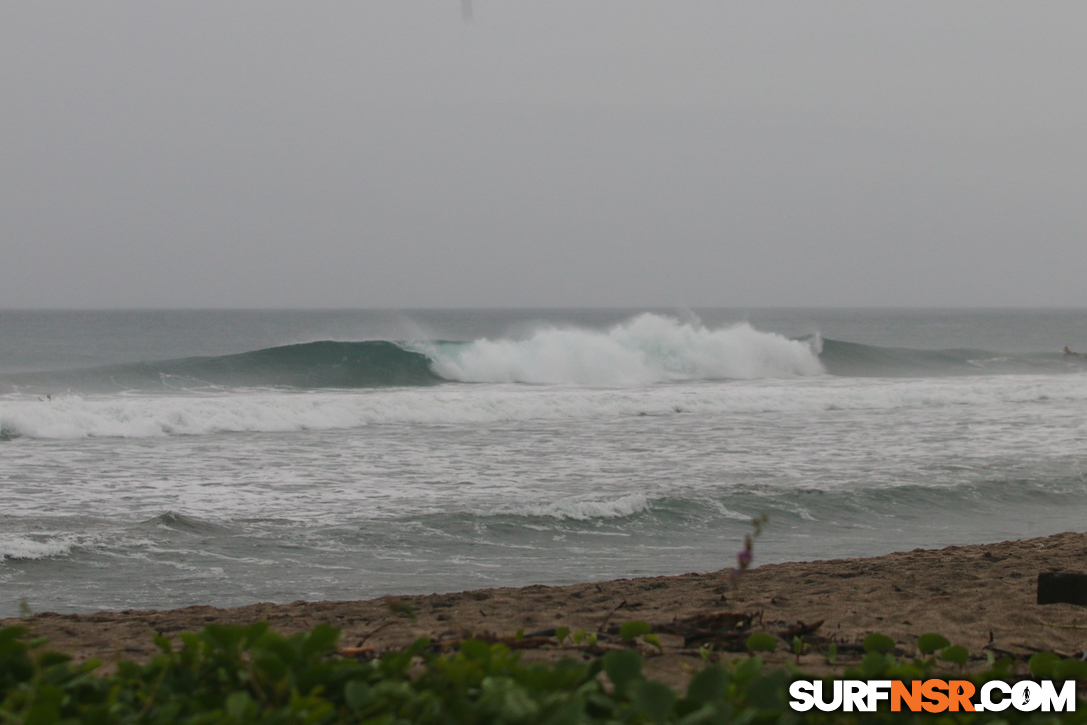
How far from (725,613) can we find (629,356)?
92.5 feet

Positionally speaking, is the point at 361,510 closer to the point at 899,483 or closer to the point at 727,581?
the point at 727,581

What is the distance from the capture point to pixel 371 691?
188 centimetres

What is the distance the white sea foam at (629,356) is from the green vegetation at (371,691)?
2632cm

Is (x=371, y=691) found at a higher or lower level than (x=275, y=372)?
lower

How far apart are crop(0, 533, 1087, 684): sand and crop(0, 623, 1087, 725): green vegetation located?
618mm

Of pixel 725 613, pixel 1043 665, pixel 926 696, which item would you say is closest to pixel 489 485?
pixel 725 613

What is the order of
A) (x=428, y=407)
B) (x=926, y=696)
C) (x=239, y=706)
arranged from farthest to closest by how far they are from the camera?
(x=428, y=407) → (x=926, y=696) → (x=239, y=706)

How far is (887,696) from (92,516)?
8.37 m

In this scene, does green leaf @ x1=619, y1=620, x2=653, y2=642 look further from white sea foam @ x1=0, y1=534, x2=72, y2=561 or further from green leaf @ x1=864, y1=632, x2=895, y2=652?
white sea foam @ x1=0, y1=534, x2=72, y2=561

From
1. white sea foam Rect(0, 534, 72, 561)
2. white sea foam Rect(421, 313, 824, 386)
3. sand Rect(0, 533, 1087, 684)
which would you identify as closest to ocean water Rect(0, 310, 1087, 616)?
white sea foam Rect(0, 534, 72, 561)

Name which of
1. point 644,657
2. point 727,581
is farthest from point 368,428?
point 644,657

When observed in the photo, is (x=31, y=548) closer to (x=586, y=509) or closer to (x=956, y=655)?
(x=586, y=509)

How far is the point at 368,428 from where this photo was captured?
54.3 ft

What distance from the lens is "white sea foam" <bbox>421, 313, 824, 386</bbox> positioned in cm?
2980
